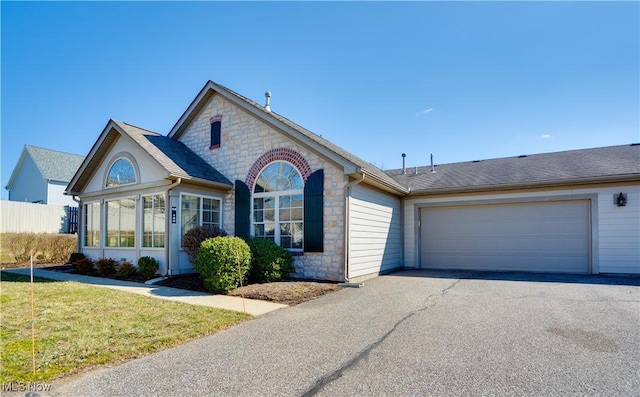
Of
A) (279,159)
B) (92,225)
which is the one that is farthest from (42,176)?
(279,159)

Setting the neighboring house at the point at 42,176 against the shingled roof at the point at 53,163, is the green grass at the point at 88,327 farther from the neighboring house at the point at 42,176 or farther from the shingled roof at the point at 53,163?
the shingled roof at the point at 53,163

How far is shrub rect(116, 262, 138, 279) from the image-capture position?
1088 centimetres

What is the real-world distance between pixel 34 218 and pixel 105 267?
1317 cm

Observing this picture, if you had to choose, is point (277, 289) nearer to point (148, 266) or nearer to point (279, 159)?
point (279, 159)

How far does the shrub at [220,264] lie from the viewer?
8.25m

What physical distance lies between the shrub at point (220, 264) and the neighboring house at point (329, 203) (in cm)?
223

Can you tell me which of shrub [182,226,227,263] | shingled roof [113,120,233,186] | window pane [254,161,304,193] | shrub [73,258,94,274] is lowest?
shrub [73,258,94,274]

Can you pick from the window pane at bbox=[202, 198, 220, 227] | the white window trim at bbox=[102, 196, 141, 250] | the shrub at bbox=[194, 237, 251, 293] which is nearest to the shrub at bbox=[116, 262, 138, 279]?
the white window trim at bbox=[102, 196, 141, 250]

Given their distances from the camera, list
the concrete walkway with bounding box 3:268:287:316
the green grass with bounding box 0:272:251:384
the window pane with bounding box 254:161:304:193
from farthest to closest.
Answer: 1. the window pane with bounding box 254:161:304:193
2. the concrete walkway with bounding box 3:268:287:316
3. the green grass with bounding box 0:272:251:384

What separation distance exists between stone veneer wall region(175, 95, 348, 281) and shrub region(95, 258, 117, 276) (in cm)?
404

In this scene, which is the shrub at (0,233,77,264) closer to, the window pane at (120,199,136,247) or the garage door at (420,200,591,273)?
the window pane at (120,199,136,247)

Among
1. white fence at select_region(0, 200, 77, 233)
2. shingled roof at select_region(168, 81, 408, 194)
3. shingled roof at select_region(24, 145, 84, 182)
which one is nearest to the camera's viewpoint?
shingled roof at select_region(168, 81, 408, 194)

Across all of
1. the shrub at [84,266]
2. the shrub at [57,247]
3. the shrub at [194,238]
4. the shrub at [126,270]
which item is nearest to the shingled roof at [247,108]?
the shrub at [194,238]

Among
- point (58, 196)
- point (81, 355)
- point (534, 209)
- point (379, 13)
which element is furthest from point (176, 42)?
point (58, 196)
